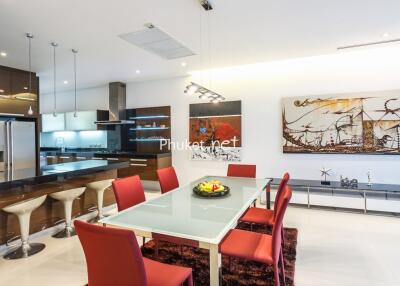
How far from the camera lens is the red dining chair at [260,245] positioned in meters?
1.85

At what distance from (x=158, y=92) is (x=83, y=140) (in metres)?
2.90

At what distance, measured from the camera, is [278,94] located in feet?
16.4

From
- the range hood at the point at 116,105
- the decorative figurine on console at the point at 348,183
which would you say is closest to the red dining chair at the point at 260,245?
the decorative figurine on console at the point at 348,183

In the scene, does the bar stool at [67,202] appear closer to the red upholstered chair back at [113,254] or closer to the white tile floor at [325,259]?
the white tile floor at [325,259]

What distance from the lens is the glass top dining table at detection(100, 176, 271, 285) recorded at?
63.8 inches

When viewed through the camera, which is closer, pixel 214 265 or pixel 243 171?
pixel 214 265

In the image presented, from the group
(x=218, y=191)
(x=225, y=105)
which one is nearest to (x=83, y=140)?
(x=225, y=105)

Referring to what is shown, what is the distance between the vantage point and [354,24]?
3197 millimetres

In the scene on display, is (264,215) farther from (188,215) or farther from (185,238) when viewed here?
(185,238)

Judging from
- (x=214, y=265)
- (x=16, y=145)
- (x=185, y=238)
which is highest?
(x=16, y=145)

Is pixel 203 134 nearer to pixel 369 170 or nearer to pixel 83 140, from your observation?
pixel 369 170

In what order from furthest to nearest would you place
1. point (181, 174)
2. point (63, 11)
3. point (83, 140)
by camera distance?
point (83, 140) < point (181, 174) < point (63, 11)

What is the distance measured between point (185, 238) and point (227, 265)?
3.90ft

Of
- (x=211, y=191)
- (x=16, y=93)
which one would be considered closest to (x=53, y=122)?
(x=16, y=93)
